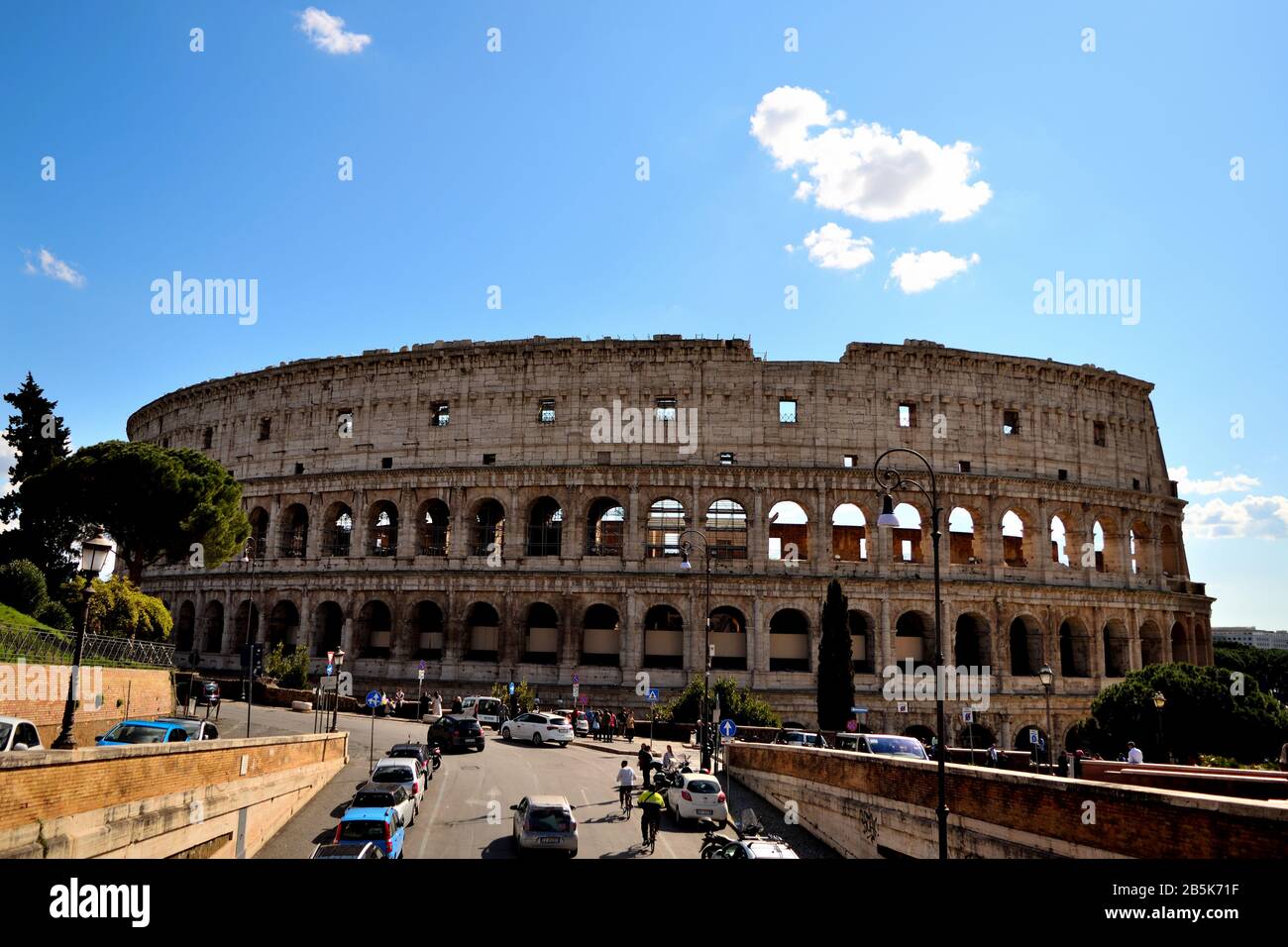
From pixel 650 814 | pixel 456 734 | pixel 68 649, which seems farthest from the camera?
pixel 456 734

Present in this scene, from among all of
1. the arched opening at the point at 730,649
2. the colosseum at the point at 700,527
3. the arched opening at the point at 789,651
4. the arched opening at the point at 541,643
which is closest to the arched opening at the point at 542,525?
the colosseum at the point at 700,527

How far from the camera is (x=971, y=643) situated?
154 feet

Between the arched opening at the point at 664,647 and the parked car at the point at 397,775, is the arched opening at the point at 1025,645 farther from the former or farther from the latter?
the parked car at the point at 397,775

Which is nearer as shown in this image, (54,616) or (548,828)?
(548,828)

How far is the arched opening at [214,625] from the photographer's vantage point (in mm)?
52169

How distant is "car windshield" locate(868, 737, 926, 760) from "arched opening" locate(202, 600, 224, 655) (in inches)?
1716

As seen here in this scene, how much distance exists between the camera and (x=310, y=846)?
17.6m

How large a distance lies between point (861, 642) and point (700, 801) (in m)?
27.9

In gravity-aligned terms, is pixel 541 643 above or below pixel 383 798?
above

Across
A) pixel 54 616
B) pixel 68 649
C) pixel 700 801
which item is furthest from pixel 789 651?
pixel 54 616

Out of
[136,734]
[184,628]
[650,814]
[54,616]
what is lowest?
[650,814]

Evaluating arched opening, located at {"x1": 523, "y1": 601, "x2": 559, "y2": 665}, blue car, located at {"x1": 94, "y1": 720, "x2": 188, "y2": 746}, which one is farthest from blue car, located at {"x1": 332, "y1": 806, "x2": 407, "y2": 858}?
arched opening, located at {"x1": 523, "y1": 601, "x2": 559, "y2": 665}

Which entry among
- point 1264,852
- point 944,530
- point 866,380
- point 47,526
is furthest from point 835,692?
point 47,526

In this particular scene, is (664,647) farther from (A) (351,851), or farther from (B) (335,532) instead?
(A) (351,851)
